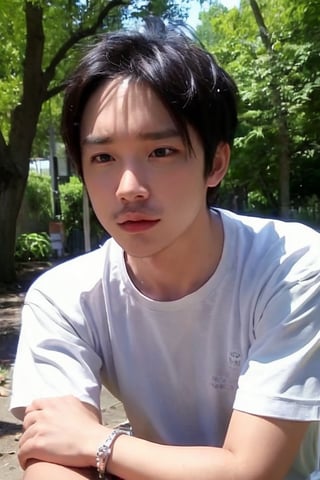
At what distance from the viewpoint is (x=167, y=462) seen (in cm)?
147

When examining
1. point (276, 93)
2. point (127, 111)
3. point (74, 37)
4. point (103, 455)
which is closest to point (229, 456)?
point (103, 455)

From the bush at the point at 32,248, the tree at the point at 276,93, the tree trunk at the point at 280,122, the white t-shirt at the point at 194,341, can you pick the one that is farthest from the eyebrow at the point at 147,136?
the bush at the point at 32,248

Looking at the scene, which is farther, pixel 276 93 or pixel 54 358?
pixel 276 93

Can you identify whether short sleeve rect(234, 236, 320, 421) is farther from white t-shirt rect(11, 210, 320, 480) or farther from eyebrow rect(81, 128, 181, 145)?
eyebrow rect(81, 128, 181, 145)

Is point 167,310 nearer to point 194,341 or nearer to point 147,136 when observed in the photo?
point 194,341

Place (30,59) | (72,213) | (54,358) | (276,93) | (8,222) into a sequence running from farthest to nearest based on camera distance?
(72,213)
(276,93)
(8,222)
(30,59)
(54,358)

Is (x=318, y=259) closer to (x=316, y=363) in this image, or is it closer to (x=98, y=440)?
(x=316, y=363)

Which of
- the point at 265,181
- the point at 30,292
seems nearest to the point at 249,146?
the point at 265,181

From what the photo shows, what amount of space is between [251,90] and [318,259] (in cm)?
1399

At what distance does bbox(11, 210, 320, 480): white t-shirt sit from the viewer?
1.57 metres

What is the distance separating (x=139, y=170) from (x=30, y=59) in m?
12.2

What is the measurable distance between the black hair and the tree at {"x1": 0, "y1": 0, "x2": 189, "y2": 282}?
11469 millimetres

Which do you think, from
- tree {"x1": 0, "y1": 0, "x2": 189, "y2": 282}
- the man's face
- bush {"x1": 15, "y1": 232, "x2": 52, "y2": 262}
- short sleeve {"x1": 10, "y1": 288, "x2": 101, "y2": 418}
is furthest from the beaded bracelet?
bush {"x1": 15, "y1": 232, "x2": 52, "y2": 262}

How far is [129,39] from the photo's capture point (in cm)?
171
